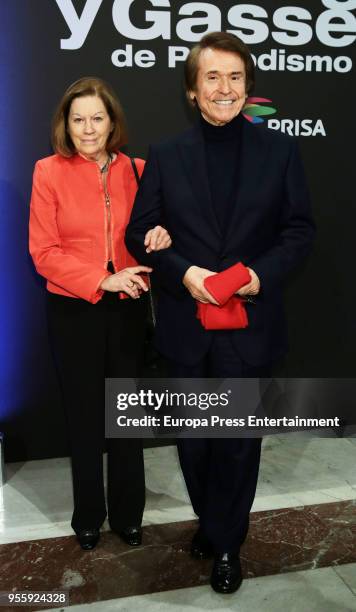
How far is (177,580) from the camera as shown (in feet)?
8.39

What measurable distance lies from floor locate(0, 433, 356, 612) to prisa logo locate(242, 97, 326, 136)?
1605 millimetres

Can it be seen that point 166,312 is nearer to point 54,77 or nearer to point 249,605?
point 249,605

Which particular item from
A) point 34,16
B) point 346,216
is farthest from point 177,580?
point 34,16

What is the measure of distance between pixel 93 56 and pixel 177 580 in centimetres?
216

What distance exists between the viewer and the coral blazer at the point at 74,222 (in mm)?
2451

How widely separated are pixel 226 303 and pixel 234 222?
26cm

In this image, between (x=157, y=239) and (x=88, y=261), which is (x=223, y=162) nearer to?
(x=157, y=239)

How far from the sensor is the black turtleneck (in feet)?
7.36

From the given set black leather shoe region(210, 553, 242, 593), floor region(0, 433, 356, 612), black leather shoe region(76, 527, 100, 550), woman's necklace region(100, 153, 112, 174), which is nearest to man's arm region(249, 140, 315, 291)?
woman's necklace region(100, 153, 112, 174)

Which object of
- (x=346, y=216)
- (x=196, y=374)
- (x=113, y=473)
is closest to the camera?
(x=196, y=374)

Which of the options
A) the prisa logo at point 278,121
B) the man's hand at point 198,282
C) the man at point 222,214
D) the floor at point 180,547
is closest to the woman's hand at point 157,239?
the man at point 222,214

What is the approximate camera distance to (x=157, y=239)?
2244mm

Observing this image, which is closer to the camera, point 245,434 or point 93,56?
point 245,434

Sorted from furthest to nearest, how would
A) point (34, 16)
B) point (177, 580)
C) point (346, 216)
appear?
point (346, 216) < point (34, 16) < point (177, 580)
